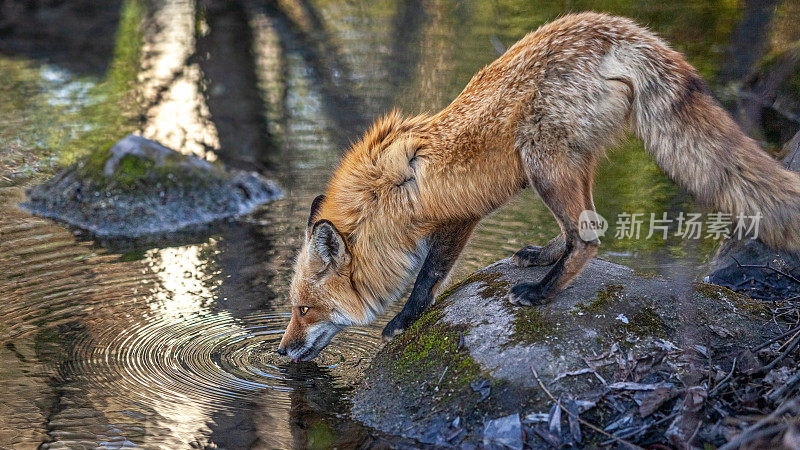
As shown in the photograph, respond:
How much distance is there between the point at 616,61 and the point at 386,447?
265 centimetres

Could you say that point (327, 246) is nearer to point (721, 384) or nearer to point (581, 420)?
point (581, 420)

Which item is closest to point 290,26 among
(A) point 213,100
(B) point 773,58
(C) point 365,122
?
(A) point 213,100

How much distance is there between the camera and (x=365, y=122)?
11422mm

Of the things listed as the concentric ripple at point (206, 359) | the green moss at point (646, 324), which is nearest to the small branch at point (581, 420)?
the green moss at point (646, 324)

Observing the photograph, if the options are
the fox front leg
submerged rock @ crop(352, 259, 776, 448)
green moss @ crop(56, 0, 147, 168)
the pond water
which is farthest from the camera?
green moss @ crop(56, 0, 147, 168)

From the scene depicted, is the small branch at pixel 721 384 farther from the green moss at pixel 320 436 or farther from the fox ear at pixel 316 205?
the fox ear at pixel 316 205

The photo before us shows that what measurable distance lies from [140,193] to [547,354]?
6.09m

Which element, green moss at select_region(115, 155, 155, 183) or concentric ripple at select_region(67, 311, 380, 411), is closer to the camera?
concentric ripple at select_region(67, 311, 380, 411)

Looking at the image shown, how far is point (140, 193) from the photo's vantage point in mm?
8594

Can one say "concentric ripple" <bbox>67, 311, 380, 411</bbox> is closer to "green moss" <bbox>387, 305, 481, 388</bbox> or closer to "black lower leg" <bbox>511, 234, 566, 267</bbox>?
"green moss" <bbox>387, 305, 481, 388</bbox>

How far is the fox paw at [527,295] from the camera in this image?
14.6 ft

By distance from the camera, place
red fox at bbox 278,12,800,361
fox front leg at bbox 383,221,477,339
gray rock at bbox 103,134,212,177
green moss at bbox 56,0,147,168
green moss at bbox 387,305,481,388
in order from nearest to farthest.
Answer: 1. red fox at bbox 278,12,800,361
2. green moss at bbox 387,305,481,388
3. fox front leg at bbox 383,221,477,339
4. gray rock at bbox 103,134,212,177
5. green moss at bbox 56,0,147,168

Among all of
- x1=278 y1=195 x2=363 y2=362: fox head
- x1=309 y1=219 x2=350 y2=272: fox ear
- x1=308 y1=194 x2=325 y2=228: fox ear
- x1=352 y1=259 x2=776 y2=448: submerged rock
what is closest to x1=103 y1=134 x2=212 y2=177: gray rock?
x1=308 y1=194 x2=325 y2=228: fox ear

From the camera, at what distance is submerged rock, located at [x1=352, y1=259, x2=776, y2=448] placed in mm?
3924
